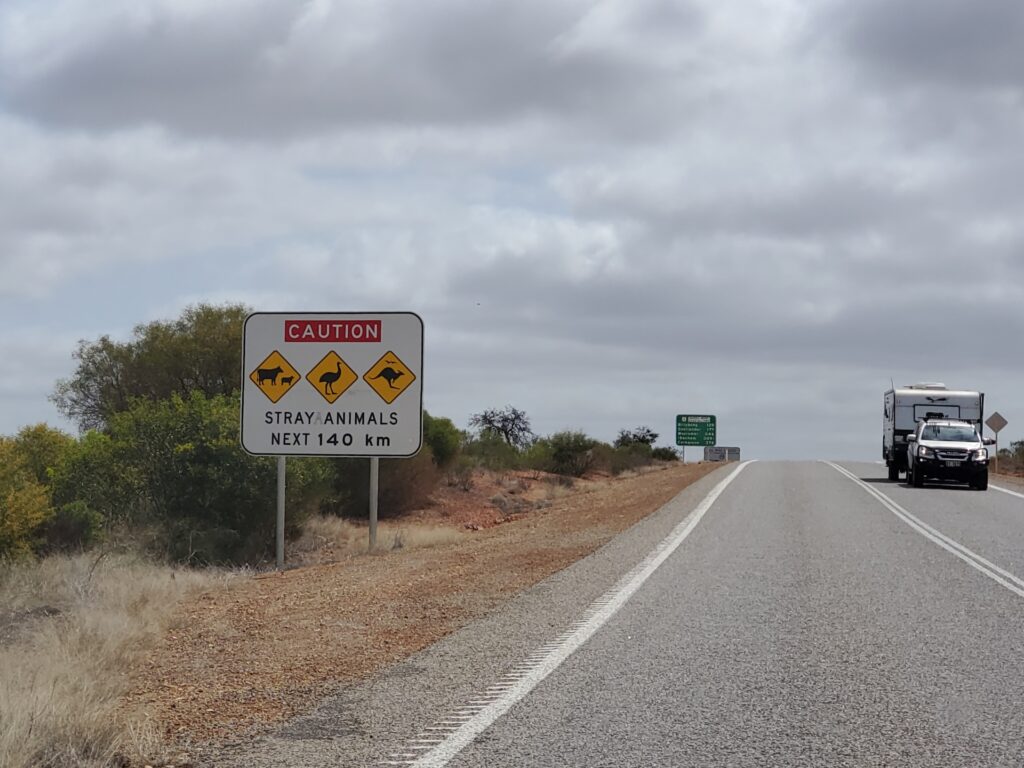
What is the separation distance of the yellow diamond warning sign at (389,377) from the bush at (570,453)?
44.9m

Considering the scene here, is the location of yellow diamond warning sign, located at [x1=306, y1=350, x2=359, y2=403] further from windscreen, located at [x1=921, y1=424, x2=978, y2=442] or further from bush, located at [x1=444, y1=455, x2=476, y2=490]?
bush, located at [x1=444, y1=455, x2=476, y2=490]

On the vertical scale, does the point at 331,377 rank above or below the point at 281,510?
above

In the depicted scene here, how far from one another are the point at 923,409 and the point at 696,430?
35701mm

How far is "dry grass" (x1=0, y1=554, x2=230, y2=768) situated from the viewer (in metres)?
6.46

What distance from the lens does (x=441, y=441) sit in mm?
47406

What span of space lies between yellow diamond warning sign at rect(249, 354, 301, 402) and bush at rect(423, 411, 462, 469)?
2641cm

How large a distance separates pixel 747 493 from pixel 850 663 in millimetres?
22813

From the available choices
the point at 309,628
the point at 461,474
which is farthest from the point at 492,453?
the point at 309,628

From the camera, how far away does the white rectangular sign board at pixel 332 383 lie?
1992 centimetres

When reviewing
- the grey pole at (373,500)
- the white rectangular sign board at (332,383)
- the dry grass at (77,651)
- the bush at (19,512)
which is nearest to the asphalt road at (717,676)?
the dry grass at (77,651)

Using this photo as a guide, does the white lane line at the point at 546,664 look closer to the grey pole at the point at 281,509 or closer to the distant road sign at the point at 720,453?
the grey pole at the point at 281,509

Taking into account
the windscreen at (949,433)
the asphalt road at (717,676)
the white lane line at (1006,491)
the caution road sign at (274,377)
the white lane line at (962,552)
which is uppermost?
the caution road sign at (274,377)

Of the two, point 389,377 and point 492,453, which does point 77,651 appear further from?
point 492,453

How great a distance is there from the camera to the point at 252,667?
31.9ft
